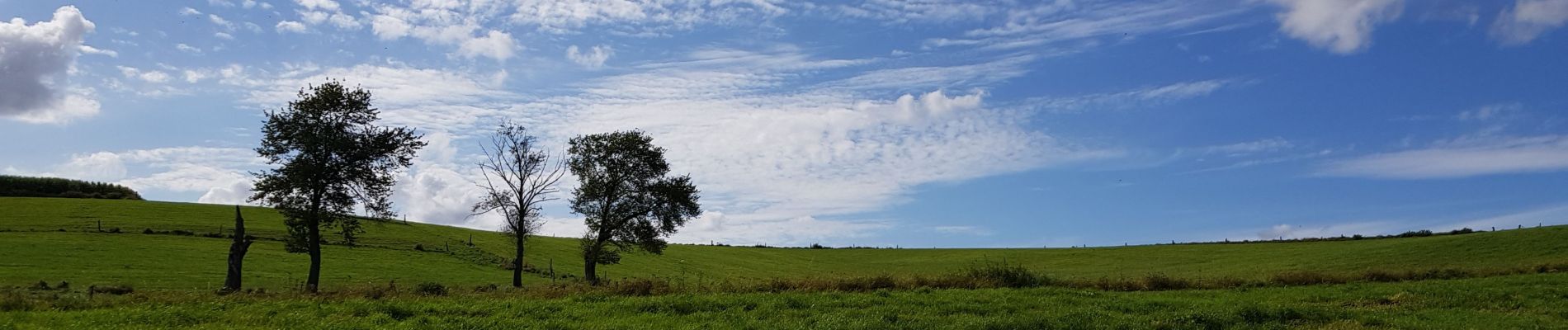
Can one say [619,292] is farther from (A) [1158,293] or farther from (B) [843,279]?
(A) [1158,293]

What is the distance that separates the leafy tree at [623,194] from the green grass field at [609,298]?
21.1 feet

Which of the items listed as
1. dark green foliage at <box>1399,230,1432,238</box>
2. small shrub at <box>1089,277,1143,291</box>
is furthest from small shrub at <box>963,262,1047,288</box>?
dark green foliage at <box>1399,230,1432,238</box>

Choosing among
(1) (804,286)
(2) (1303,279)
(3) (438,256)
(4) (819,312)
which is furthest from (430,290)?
(3) (438,256)

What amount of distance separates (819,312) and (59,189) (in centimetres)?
11006

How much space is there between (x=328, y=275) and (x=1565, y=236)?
8852cm

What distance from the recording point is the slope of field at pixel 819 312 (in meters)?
17.5

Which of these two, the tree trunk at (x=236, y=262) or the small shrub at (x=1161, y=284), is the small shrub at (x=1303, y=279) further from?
the tree trunk at (x=236, y=262)

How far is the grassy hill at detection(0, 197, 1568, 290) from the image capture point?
165 feet

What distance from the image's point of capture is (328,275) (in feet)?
174

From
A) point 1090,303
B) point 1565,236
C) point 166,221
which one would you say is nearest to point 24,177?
point 166,221

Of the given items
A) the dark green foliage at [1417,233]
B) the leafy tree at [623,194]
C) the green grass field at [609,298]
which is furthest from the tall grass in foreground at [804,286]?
the dark green foliage at [1417,233]

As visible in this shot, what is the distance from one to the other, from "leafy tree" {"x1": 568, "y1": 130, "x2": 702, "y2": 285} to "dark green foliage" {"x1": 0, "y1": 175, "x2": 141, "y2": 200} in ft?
222

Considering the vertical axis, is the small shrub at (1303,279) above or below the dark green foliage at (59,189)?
below

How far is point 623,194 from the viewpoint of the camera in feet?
182
